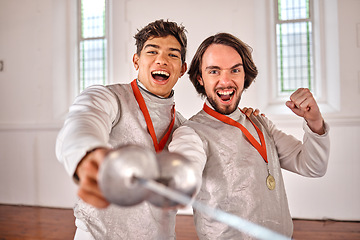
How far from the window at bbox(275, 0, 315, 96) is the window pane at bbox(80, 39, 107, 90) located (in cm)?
256

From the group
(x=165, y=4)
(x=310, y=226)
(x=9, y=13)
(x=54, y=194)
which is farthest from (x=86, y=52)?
(x=310, y=226)

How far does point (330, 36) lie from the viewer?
3.82m

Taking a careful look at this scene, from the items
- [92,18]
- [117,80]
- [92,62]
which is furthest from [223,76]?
[92,18]

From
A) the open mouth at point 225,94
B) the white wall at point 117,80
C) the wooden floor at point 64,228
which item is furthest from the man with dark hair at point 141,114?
the white wall at point 117,80

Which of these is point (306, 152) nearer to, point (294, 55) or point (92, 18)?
point (294, 55)

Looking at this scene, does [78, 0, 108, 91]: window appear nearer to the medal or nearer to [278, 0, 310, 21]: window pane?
[278, 0, 310, 21]: window pane

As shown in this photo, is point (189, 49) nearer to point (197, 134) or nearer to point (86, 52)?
point (86, 52)

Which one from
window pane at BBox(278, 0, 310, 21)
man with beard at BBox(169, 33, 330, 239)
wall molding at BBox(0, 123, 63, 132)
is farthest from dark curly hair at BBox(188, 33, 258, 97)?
wall molding at BBox(0, 123, 63, 132)

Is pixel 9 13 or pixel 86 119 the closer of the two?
pixel 86 119

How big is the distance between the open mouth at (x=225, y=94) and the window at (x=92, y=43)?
155 inches

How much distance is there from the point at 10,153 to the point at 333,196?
4354 millimetres

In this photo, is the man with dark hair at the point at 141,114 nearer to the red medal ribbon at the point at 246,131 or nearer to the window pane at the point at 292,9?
the red medal ribbon at the point at 246,131

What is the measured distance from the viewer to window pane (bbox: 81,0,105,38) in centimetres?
497

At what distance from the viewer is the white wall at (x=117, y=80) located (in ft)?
12.1
